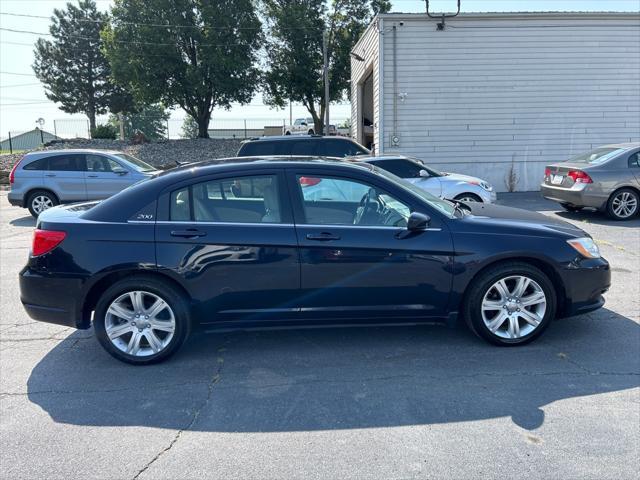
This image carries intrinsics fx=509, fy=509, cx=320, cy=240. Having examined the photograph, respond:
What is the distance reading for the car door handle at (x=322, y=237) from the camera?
4074 mm

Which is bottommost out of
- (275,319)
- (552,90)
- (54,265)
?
(275,319)

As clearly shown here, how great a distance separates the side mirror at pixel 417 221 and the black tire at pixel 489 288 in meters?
0.65

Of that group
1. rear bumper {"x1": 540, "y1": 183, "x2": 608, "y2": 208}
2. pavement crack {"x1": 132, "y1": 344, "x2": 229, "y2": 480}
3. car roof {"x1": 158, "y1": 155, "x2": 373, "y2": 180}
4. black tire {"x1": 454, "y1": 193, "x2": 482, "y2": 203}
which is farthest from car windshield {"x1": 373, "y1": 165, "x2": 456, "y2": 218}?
rear bumper {"x1": 540, "y1": 183, "x2": 608, "y2": 208}

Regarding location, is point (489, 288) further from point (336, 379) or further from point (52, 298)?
point (52, 298)

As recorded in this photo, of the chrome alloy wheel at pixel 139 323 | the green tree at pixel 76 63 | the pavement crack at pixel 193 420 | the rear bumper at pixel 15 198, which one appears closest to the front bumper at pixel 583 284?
the pavement crack at pixel 193 420

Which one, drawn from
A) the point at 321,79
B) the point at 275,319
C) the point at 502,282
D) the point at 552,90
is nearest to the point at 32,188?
the point at 275,319

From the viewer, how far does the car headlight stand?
4344mm

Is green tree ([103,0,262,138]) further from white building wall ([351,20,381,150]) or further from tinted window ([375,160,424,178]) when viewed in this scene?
tinted window ([375,160,424,178])

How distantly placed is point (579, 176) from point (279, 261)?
817 centimetres

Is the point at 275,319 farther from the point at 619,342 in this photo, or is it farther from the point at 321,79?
the point at 321,79

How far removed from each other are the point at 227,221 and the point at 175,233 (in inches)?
16.5

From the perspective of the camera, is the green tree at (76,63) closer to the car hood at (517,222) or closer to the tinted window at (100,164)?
the tinted window at (100,164)

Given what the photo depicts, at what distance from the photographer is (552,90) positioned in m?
15.5

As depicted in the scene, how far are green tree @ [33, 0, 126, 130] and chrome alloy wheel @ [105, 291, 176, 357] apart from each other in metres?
41.5
